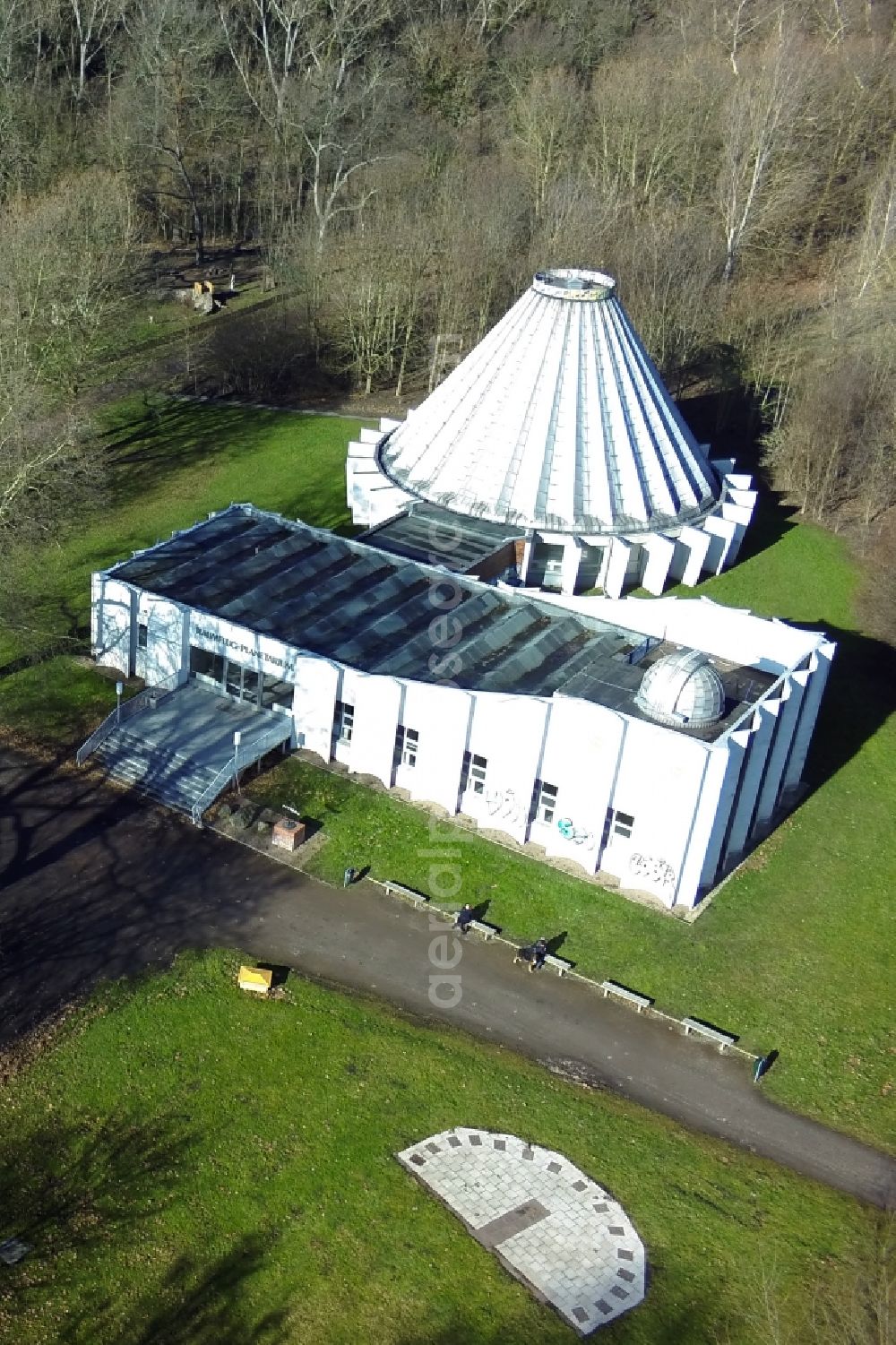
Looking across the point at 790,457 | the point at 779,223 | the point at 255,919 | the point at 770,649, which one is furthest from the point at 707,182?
the point at 255,919

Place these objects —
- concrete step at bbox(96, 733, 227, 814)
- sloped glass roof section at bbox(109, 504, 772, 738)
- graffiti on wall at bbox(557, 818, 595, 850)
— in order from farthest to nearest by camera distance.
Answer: sloped glass roof section at bbox(109, 504, 772, 738)
concrete step at bbox(96, 733, 227, 814)
graffiti on wall at bbox(557, 818, 595, 850)

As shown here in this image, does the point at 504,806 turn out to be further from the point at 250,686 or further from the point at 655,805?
the point at 250,686

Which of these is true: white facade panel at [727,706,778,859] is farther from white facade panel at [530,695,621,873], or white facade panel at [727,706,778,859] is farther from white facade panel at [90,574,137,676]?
white facade panel at [90,574,137,676]

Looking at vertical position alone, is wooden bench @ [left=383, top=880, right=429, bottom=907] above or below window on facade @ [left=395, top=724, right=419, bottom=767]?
below

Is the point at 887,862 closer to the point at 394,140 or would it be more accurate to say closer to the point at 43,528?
the point at 43,528

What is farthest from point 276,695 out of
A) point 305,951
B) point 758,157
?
point 758,157

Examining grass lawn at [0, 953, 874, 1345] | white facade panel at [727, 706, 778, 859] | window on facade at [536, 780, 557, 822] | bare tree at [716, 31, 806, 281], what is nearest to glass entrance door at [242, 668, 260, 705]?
window on facade at [536, 780, 557, 822]
